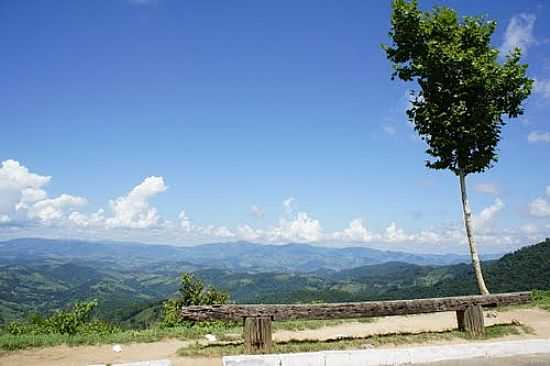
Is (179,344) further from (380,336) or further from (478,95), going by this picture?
(478,95)

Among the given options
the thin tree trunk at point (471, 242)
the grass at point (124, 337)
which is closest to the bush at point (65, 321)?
the grass at point (124, 337)

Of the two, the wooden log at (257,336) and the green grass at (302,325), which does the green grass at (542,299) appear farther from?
the wooden log at (257,336)

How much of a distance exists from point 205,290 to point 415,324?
22855 millimetres

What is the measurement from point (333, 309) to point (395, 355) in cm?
205

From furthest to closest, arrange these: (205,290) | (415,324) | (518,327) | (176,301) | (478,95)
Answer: (205,290) < (176,301) < (478,95) < (415,324) < (518,327)

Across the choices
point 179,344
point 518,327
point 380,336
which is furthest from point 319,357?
point 518,327

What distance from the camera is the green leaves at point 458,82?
16.1m

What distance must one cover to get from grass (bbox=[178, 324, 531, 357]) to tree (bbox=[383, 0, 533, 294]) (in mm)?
4884

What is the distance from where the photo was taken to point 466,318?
11977 mm

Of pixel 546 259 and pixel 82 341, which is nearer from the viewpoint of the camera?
pixel 82 341

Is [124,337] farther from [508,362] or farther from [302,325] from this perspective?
[508,362]

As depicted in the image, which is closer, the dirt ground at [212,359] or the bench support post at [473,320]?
the dirt ground at [212,359]

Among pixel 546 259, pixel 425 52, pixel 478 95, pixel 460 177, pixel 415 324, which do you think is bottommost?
pixel 546 259

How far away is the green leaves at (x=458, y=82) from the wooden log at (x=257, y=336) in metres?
11.0
